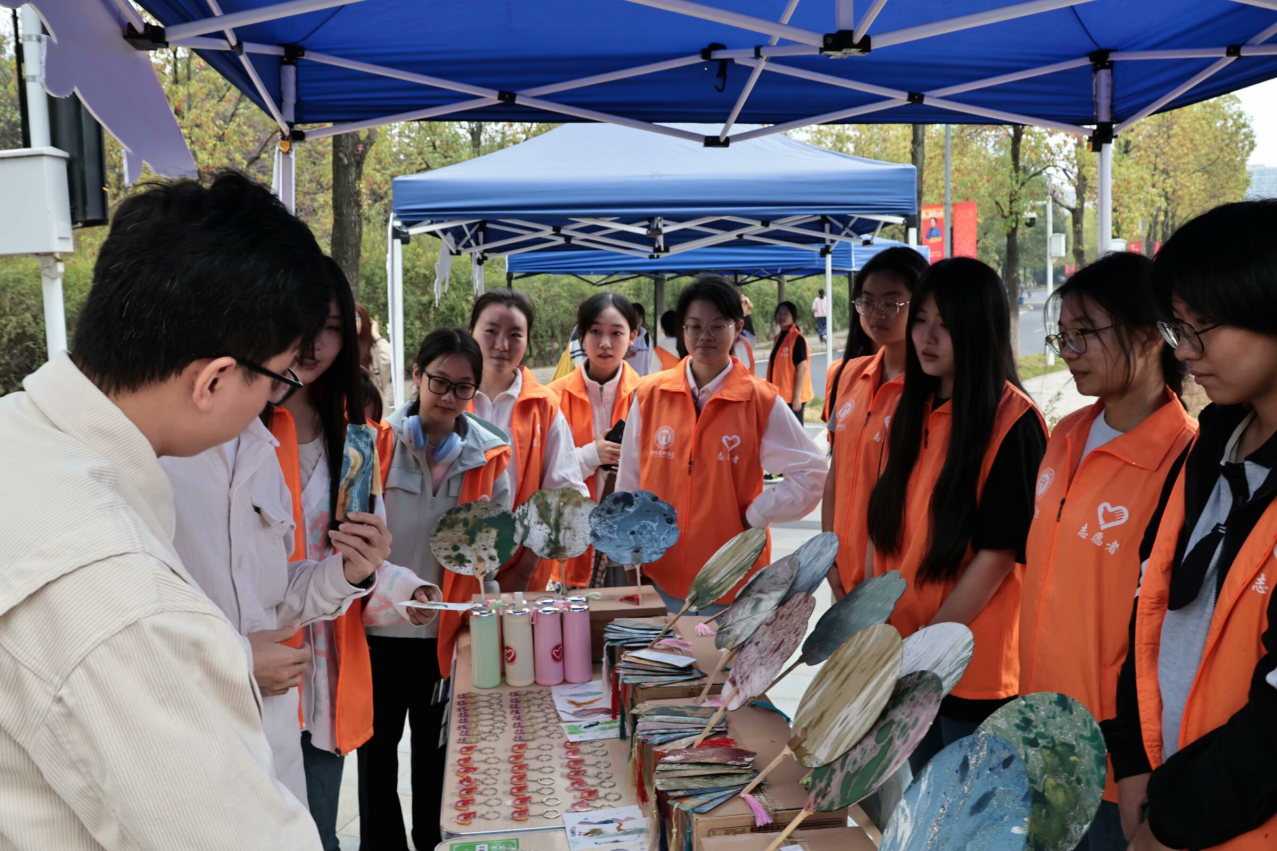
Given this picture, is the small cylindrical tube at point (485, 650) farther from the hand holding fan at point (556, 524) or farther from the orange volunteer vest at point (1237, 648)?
the orange volunteer vest at point (1237, 648)

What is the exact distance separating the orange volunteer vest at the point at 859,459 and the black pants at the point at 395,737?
1.13 meters

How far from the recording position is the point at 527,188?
174 inches

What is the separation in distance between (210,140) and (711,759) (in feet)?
47.2

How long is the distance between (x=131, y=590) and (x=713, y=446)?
2.42 meters

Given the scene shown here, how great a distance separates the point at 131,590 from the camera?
26.4 inches

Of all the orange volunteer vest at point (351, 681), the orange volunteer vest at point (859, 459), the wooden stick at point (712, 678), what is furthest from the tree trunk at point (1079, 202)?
the orange volunteer vest at point (351, 681)

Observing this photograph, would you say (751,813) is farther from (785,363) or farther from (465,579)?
(785,363)

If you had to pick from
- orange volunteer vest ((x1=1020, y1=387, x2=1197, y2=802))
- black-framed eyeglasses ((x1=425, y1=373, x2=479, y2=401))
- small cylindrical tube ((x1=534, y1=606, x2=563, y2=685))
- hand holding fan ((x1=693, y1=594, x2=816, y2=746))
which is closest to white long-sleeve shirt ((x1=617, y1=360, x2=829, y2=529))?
black-framed eyeglasses ((x1=425, y1=373, x2=479, y2=401))

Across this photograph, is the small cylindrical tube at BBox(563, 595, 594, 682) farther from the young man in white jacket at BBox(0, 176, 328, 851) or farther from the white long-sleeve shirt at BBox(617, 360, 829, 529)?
the young man in white jacket at BBox(0, 176, 328, 851)

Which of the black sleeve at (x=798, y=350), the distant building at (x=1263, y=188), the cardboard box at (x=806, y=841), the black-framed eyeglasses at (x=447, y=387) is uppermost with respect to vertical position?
the distant building at (x=1263, y=188)

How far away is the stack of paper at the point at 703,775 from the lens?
4.31 feet

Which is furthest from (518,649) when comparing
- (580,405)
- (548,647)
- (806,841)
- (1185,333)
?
(580,405)

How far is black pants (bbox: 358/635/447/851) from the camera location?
8.03ft

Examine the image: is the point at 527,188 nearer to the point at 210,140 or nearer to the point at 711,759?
the point at 711,759
